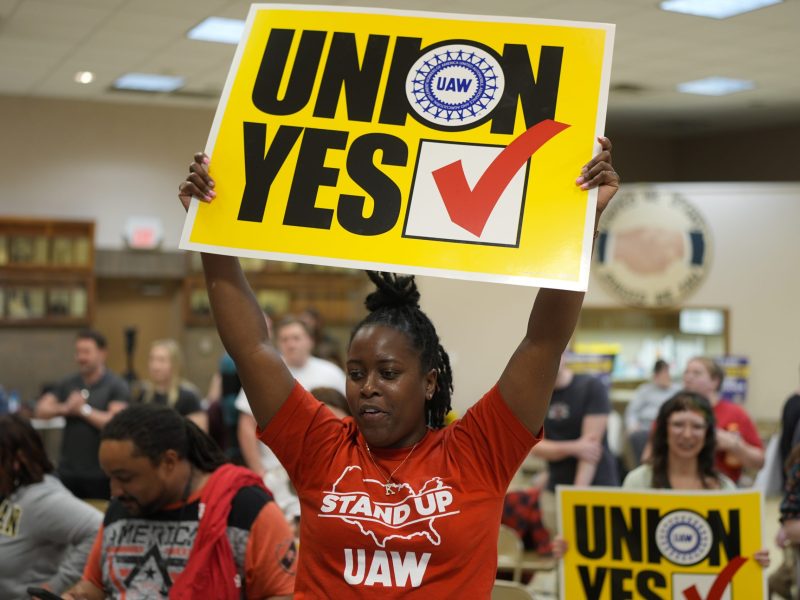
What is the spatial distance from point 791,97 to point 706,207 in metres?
1.43

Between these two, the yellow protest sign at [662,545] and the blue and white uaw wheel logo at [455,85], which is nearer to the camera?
the blue and white uaw wheel logo at [455,85]

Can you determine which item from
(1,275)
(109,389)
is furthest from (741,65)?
(1,275)

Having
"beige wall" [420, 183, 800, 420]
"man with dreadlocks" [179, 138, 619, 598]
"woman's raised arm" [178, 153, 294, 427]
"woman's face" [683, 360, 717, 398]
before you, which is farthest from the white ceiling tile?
"man with dreadlocks" [179, 138, 619, 598]

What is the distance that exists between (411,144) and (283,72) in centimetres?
32

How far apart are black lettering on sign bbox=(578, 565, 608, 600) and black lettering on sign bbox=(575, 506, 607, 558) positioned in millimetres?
50

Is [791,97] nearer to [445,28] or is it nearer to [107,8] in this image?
[107,8]

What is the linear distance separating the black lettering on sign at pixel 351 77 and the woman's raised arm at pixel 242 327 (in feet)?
0.88

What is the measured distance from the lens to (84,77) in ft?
32.1

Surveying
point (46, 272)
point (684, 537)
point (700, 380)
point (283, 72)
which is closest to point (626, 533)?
point (684, 537)

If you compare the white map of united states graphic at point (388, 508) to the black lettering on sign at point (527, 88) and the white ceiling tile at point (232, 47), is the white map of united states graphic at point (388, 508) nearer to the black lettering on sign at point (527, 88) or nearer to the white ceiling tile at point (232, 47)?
the black lettering on sign at point (527, 88)

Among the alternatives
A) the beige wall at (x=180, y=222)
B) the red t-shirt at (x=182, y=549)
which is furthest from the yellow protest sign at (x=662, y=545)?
the beige wall at (x=180, y=222)

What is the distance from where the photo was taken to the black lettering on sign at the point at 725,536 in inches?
132

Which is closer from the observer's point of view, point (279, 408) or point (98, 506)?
point (279, 408)

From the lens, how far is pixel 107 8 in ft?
24.0
